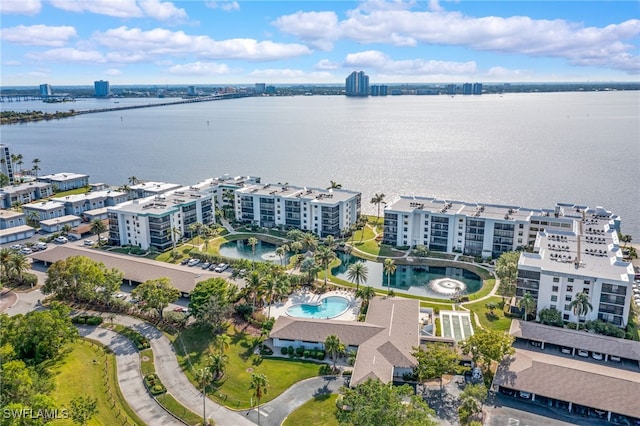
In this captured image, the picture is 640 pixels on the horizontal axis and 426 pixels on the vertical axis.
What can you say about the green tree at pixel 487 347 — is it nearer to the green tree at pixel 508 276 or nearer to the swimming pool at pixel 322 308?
the green tree at pixel 508 276

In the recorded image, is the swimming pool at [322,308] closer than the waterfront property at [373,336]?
No

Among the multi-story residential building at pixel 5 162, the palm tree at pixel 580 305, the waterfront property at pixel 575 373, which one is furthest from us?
the multi-story residential building at pixel 5 162

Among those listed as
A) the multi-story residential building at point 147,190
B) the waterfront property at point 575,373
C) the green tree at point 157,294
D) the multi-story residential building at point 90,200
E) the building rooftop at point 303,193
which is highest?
the building rooftop at point 303,193

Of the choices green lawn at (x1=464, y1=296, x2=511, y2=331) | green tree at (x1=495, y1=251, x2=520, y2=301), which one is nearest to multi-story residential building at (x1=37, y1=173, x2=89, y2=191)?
green lawn at (x1=464, y1=296, x2=511, y2=331)

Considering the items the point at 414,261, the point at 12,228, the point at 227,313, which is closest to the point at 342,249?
the point at 414,261

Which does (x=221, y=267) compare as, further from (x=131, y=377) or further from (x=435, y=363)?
(x=435, y=363)

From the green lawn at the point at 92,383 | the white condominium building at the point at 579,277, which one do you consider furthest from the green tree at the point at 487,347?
the green lawn at the point at 92,383
